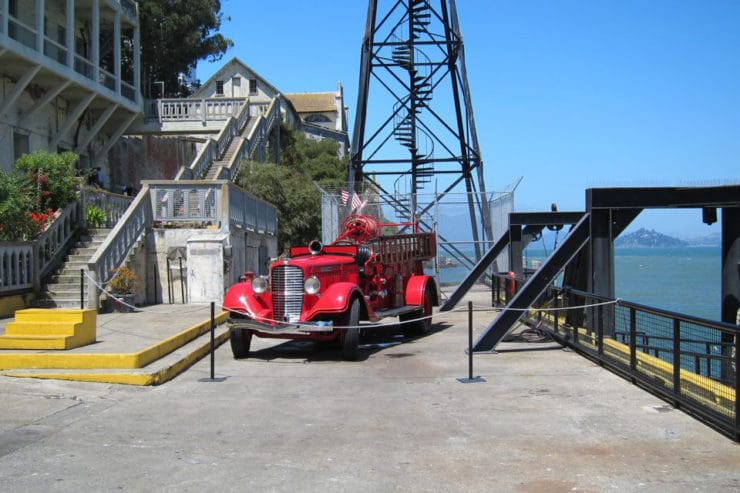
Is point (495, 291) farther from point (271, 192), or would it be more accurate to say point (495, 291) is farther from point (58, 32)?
point (58, 32)

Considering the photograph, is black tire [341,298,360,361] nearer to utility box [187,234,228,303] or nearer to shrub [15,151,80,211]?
utility box [187,234,228,303]

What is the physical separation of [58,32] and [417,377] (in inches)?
946

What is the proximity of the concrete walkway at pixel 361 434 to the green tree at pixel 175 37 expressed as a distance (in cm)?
3932

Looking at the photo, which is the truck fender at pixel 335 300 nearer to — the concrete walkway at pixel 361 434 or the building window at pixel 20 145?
the concrete walkway at pixel 361 434

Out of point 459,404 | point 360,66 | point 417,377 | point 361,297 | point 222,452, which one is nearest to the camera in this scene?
point 222,452

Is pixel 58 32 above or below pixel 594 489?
above

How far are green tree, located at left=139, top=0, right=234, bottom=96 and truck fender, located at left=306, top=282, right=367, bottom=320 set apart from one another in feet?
126

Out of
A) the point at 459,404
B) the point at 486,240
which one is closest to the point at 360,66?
the point at 486,240

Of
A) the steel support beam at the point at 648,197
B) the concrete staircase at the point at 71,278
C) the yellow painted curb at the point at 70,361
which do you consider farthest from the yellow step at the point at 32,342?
the steel support beam at the point at 648,197

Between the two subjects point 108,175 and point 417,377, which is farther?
point 108,175

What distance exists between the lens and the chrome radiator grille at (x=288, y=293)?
12.2m

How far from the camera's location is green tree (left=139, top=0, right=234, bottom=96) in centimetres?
4581

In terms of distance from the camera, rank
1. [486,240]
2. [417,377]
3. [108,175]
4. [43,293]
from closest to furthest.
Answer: [417,377], [43,293], [486,240], [108,175]

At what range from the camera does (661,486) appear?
5.72 metres
